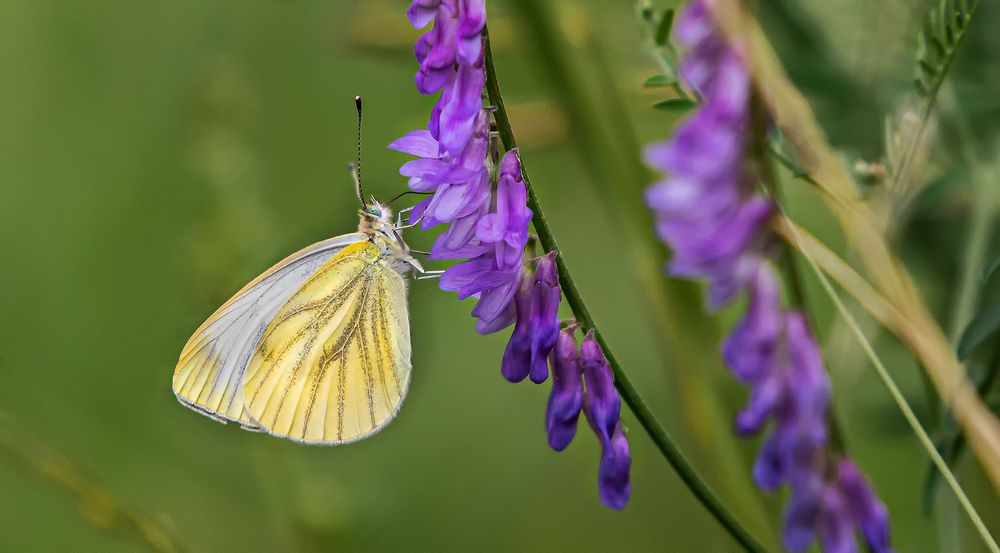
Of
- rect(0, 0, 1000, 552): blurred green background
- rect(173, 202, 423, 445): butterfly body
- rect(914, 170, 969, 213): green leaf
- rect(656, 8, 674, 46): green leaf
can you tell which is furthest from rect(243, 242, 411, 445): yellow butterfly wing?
rect(914, 170, 969, 213): green leaf

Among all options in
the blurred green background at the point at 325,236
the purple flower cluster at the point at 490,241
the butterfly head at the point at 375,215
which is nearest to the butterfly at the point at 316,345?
the butterfly head at the point at 375,215

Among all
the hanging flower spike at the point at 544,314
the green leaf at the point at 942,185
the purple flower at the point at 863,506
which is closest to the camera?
the purple flower at the point at 863,506

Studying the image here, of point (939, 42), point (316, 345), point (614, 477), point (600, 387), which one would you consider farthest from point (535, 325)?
point (316, 345)

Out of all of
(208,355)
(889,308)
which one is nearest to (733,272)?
(889,308)

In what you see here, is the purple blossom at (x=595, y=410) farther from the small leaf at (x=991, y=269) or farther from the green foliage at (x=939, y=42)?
the green foliage at (x=939, y=42)

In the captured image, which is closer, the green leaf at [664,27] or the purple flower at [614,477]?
the purple flower at [614,477]

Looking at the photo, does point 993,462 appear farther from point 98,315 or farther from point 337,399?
point 98,315
